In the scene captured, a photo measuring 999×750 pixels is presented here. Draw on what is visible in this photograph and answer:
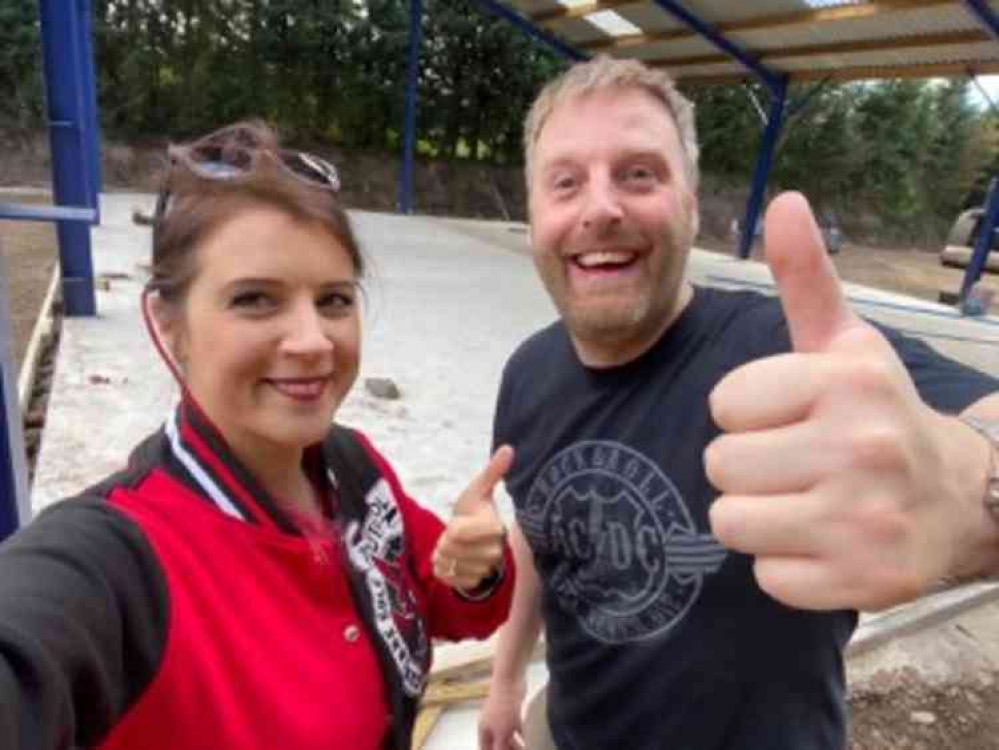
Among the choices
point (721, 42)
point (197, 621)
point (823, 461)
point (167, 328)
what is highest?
point (721, 42)

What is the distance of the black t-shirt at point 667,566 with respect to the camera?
1.16 meters

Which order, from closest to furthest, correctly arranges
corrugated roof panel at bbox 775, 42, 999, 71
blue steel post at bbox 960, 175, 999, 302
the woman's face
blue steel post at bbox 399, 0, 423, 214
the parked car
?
the woman's face, corrugated roof panel at bbox 775, 42, 999, 71, blue steel post at bbox 960, 175, 999, 302, the parked car, blue steel post at bbox 399, 0, 423, 214

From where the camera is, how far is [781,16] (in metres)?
9.86

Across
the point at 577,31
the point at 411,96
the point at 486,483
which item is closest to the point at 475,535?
the point at 486,483

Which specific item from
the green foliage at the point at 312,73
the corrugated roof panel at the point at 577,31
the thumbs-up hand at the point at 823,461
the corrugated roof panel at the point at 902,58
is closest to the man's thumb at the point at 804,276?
the thumbs-up hand at the point at 823,461

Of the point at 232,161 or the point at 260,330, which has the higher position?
the point at 232,161

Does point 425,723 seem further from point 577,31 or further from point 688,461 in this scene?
point 577,31

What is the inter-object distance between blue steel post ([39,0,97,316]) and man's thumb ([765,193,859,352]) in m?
4.44

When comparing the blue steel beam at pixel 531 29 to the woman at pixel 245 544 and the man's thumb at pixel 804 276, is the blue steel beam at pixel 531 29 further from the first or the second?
the man's thumb at pixel 804 276

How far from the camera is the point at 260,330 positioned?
107 centimetres

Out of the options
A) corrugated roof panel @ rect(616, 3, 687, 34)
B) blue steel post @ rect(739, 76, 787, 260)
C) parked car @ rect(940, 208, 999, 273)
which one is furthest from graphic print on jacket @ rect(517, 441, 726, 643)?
blue steel post @ rect(739, 76, 787, 260)

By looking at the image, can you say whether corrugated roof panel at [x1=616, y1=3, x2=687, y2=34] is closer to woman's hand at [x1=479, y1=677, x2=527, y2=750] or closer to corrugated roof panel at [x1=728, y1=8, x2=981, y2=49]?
corrugated roof panel at [x1=728, y1=8, x2=981, y2=49]

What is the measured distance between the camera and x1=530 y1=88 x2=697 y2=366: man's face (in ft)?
4.38

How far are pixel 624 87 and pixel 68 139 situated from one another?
416 centimetres
